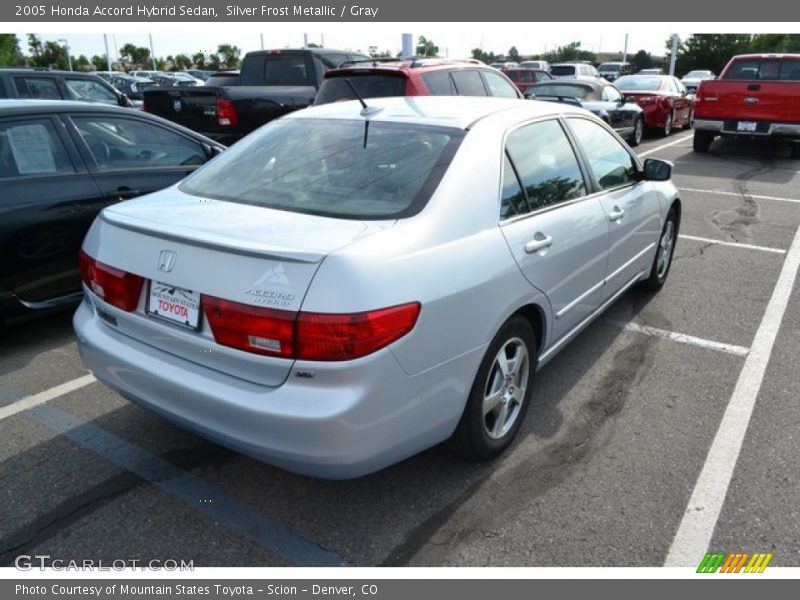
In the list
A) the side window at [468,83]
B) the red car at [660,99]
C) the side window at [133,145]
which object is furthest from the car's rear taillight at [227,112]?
the red car at [660,99]

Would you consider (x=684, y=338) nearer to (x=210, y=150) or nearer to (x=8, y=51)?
(x=210, y=150)

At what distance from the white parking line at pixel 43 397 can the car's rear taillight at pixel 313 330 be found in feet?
6.38

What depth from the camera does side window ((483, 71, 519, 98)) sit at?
26.9 feet

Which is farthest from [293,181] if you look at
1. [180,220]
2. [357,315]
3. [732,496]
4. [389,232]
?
[732,496]

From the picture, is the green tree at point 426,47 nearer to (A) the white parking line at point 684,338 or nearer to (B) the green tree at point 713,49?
(B) the green tree at point 713,49

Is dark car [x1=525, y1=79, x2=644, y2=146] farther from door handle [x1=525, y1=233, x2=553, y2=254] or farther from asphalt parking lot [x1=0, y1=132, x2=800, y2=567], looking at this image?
door handle [x1=525, y1=233, x2=553, y2=254]

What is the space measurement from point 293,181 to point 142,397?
45.5 inches

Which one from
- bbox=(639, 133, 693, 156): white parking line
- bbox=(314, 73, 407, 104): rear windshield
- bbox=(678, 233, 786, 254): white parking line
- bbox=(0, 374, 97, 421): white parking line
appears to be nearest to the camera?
bbox=(0, 374, 97, 421): white parking line

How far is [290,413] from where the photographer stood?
224cm

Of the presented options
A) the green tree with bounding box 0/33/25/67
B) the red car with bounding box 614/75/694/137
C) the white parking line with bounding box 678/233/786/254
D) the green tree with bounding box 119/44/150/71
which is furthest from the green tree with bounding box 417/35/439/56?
the white parking line with bounding box 678/233/786/254

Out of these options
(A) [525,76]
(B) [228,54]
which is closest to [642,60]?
(B) [228,54]

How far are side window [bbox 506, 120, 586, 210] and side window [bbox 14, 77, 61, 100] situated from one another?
8.13m

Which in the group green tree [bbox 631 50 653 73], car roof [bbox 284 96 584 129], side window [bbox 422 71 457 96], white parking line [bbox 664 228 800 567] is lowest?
white parking line [bbox 664 228 800 567]

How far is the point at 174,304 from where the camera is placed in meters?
2.53
